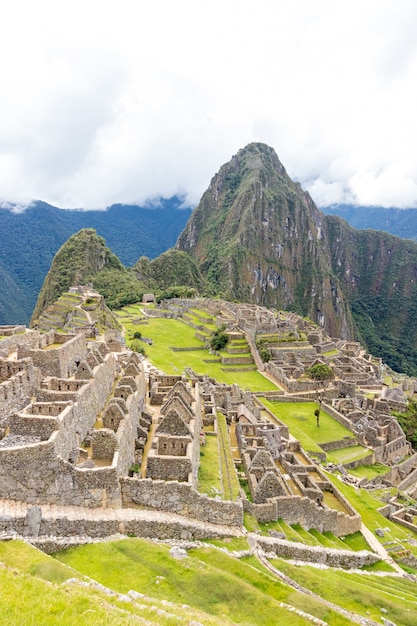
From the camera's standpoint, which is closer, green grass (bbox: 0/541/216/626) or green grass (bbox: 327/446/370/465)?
green grass (bbox: 0/541/216/626)

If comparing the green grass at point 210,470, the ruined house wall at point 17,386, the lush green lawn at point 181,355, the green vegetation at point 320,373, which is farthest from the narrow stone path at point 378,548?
the green vegetation at point 320,373

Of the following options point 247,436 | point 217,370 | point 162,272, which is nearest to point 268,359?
point 217,370

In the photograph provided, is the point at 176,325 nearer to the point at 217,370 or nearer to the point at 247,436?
the point at 217,370

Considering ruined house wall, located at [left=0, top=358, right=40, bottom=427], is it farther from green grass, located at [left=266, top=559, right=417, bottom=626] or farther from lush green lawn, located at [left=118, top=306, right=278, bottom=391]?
lush green lawn, located at [left=118, top=306, right=278, bottom=391]

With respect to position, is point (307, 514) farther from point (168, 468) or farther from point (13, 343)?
point (13, 343)

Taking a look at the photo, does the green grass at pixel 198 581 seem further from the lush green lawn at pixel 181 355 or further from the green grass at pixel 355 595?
the lush green lawn at pixel 181 355

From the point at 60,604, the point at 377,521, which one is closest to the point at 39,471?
the point at 60,604

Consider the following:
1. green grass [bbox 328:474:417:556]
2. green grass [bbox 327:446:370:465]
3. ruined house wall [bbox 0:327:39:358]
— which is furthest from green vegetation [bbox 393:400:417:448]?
ruined house wall [bbox 0:327:39:358]
